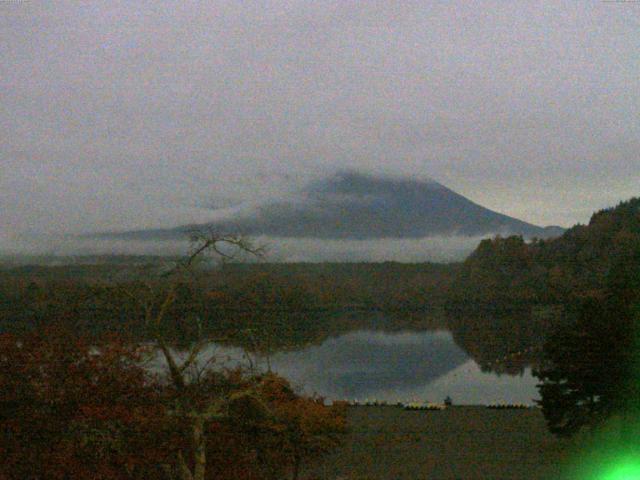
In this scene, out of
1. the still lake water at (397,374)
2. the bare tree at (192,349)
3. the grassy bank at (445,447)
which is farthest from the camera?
the still lake water at (397,374)

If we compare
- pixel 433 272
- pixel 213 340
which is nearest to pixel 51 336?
pixel 213 340

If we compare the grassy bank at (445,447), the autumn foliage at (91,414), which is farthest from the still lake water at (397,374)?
the autumn foliage at (91,414)

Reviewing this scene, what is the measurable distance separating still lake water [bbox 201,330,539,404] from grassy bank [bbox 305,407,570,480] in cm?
283

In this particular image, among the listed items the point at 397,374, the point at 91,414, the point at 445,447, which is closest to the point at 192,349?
the point at 91,414

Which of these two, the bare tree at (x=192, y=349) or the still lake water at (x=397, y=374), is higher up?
the bare tree at (x=192, y=349)

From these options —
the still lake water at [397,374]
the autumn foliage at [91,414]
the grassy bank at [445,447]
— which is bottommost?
the still lake water at [397,374]

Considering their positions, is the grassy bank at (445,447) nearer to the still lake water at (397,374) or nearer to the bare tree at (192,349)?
the still lake water at (397,374)

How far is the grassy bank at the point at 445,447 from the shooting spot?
33.8 ft

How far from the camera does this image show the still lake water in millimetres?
23984

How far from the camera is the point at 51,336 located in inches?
210

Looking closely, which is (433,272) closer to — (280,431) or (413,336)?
(413,336)

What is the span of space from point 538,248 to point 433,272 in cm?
1347

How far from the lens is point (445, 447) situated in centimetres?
1227

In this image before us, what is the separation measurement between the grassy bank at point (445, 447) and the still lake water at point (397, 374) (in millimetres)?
2832
